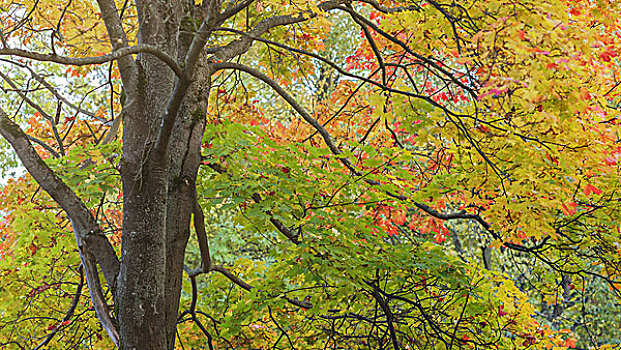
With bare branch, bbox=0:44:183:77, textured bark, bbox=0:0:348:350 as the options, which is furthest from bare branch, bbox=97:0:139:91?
bare branch, bbox=0:44:183:77

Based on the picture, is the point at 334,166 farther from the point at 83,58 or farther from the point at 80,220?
the point at 83,58

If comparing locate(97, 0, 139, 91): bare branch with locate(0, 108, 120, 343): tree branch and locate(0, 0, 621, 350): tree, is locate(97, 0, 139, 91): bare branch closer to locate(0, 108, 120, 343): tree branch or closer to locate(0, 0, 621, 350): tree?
locate(0, 0, 621, 350): tree

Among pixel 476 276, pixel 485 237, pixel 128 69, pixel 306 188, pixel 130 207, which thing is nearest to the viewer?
pixel 130 207

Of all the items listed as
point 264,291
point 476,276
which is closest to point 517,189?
point 476,276

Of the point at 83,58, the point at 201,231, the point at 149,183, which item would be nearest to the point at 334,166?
the point at 201,231

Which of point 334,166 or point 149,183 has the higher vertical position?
point 334,166

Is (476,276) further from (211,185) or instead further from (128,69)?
(128,69)

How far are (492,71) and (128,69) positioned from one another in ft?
7.61

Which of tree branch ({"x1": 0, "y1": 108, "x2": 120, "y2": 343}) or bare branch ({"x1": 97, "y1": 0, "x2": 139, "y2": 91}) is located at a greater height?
bare branch ({"x1": 97, "y1": 0, "x2": 139, "y2": 91})

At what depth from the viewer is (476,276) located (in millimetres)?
4223

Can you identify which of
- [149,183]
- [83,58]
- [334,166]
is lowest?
[83,58]

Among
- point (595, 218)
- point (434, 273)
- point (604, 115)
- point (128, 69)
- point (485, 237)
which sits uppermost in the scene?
point (485, 237)

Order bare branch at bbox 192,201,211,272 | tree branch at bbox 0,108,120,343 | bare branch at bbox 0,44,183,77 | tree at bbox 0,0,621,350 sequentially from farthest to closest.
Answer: bare branch at bbox 192,201,211,272 → tree branch at bbox 0,108,120,343 → tree at bbox 0,0,621,350 → bare branch at bbox 0,44,183,77

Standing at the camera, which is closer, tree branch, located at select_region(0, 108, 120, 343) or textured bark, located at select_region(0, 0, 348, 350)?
textured bark, located at select_region(0, 0, 348, 350)
